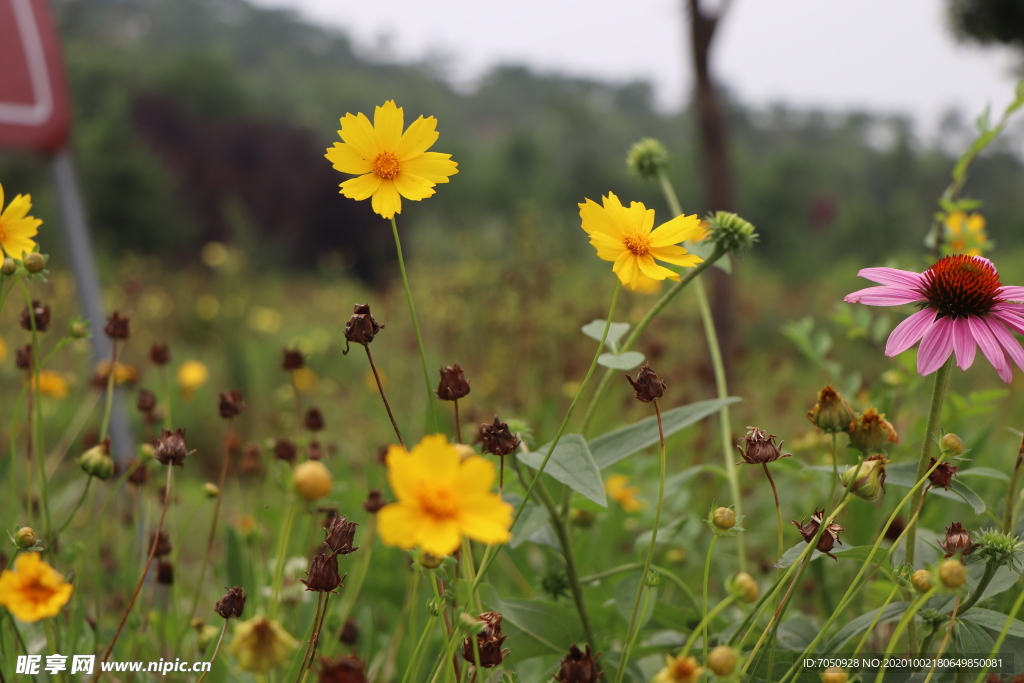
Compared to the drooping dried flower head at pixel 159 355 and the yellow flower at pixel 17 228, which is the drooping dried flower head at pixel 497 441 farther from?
the drooping dried flower head at pixel 159 355

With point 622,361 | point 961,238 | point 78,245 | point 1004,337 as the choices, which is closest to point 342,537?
point 622,361

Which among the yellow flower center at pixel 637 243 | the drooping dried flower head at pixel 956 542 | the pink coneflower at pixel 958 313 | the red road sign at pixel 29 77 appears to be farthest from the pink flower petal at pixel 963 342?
the red road sign at pixel 29 77

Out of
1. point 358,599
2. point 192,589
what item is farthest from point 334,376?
point 358,599

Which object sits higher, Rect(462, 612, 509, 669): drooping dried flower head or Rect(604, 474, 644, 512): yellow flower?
Rect(462, 612, 509, 669): drooping dried flower head

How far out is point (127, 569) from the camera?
812 mm

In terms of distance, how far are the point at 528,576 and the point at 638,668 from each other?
13.5 inches

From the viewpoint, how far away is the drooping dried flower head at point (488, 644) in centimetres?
41

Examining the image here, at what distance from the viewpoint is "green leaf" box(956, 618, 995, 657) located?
1.50 ft

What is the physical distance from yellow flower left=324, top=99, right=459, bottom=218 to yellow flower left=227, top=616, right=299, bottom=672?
25 cm

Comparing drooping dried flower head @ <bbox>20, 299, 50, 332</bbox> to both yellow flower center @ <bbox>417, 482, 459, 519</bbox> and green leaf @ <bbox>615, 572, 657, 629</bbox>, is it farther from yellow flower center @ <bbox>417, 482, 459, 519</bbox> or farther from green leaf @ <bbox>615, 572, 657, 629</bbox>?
green leaf @ <bbox>615, 572, 657, 629</bbox>

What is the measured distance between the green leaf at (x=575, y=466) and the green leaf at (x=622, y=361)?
0.06m

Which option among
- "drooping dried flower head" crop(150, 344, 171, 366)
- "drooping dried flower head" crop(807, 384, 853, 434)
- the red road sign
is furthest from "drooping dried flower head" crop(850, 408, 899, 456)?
the red road sign

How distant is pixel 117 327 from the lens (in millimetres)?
639

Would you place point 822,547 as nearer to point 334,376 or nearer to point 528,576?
point 528,576
